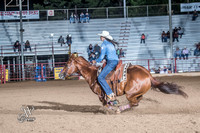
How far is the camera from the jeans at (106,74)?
708 cm

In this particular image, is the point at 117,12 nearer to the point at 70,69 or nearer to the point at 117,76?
the point at 70,69

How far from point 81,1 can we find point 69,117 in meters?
36.4

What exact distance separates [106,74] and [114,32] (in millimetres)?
20085

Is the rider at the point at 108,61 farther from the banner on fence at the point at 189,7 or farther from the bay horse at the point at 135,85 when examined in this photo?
the banner on fence at the point at 189,7

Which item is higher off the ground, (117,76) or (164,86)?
(117,76)

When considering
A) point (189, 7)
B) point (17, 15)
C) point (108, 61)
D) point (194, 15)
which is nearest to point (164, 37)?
point (194, 15)

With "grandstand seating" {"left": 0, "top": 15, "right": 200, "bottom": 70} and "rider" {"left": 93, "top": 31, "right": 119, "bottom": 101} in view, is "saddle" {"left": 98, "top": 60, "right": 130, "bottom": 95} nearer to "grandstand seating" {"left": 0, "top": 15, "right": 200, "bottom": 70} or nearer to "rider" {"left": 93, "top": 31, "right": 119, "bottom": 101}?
"rider" {"left": 93, "top": 31, "right": 119, "bottom": 101}

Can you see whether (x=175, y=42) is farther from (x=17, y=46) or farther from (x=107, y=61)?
(x=107, y=61)

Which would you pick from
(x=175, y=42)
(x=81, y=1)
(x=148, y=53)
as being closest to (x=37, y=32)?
(x=148, y=53)

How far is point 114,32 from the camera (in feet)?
88.3

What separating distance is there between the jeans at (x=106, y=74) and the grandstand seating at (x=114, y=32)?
56.3 ft

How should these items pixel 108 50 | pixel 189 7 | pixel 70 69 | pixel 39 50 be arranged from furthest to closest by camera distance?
pixel 189 7
pixel 39 50
pixel 70 69
pixel 108 50

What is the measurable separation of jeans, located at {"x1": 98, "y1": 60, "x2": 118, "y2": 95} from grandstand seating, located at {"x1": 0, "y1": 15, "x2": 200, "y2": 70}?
1715 cm

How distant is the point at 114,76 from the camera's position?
718cm
